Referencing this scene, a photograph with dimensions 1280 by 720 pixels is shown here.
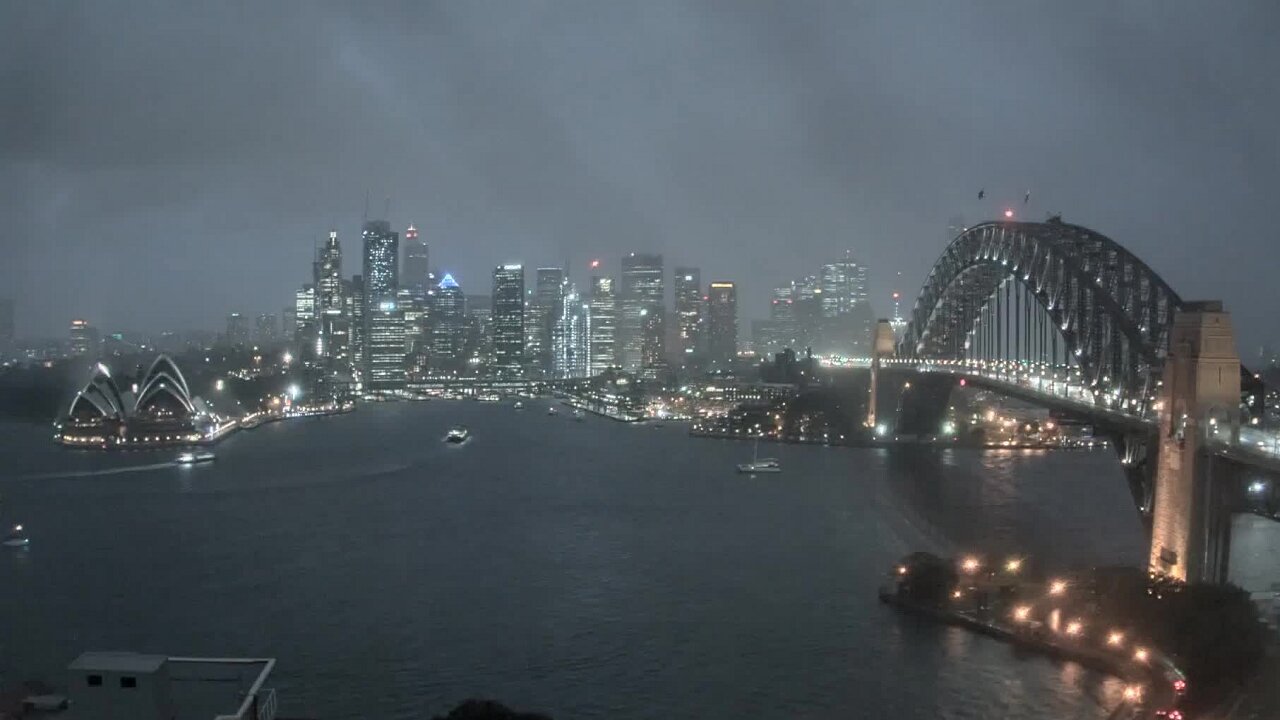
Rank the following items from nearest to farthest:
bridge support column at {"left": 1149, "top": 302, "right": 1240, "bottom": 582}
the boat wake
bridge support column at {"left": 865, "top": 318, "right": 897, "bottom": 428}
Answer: bridge support column at {"left": 1149, "top": 302, "right": 1240, "bottom": 582}, the boat wake, bridge support column at {"left": 865, "top": 318, "right": 897, "bottom": 428}

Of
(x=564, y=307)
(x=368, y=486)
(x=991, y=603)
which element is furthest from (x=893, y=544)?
(x=564, y=307)

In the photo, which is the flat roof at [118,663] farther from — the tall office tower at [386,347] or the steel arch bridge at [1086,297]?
the tall office tower at [386,347]

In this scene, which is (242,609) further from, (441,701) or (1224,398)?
(1224,398)

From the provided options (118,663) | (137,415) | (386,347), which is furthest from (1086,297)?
(386,347)

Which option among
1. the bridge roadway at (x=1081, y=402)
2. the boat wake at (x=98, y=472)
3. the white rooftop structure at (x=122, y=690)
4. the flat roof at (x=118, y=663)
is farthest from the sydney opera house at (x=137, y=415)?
the white rooftop structure at (x=122, y=690)

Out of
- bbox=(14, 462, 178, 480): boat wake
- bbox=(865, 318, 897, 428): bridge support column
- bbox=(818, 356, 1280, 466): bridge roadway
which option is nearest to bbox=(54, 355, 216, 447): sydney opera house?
bbox=(14, 462, 178, 480): boat wake

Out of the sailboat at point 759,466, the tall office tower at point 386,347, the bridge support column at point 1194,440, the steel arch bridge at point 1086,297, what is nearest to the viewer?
the bridge support column at point 1194,440

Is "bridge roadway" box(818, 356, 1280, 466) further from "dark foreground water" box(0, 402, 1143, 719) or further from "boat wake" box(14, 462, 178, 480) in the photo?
"boat wake" box(14, 462, 178, 480)
